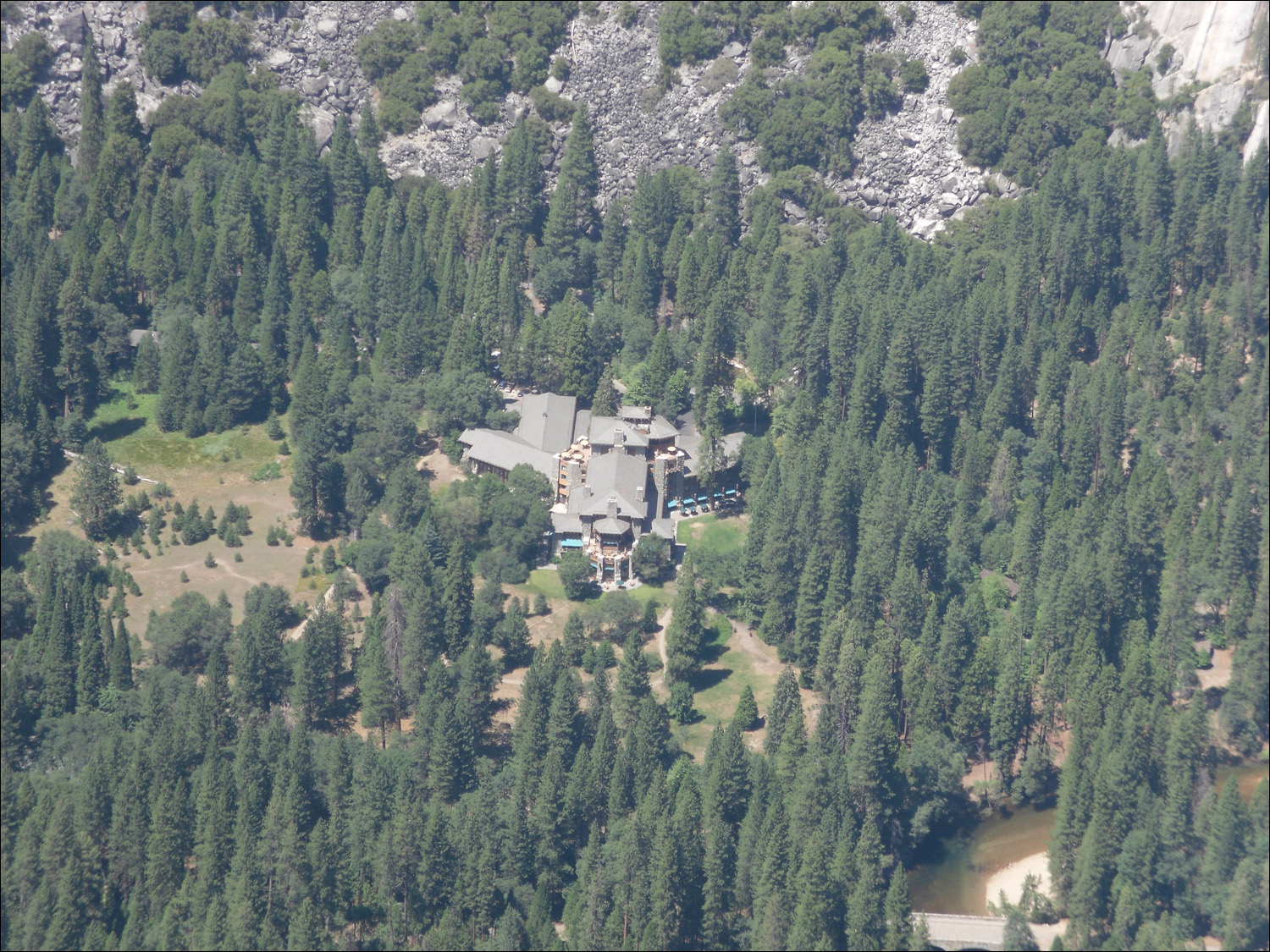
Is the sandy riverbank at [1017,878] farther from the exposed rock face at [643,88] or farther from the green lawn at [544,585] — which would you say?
the exposed rock face at [643,88]

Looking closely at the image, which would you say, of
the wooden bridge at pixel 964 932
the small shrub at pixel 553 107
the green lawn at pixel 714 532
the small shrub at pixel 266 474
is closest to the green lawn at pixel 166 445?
the small shrub at pixel 266 474

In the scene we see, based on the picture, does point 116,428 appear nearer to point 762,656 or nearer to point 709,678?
point 709,678

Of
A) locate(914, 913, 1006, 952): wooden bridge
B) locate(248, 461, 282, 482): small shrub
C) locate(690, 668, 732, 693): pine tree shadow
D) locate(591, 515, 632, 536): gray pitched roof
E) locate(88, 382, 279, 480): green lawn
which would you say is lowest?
locate(914, 913, 1006, 952): wooden bridge

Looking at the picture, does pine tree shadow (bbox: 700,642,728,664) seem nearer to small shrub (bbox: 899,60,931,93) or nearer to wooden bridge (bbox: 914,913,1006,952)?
wooden bridge (bbox: 914,913,1006,952)

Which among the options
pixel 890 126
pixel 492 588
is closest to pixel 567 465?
pixel 492 588

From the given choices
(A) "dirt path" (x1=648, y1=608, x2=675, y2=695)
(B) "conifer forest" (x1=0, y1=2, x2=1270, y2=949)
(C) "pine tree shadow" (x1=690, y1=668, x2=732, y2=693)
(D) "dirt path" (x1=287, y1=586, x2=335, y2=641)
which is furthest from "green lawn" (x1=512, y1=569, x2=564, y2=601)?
(D) "dirt path" (x1=287, y1=586, x2=335, y2=641)

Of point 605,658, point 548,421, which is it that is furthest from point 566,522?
point 605,658
